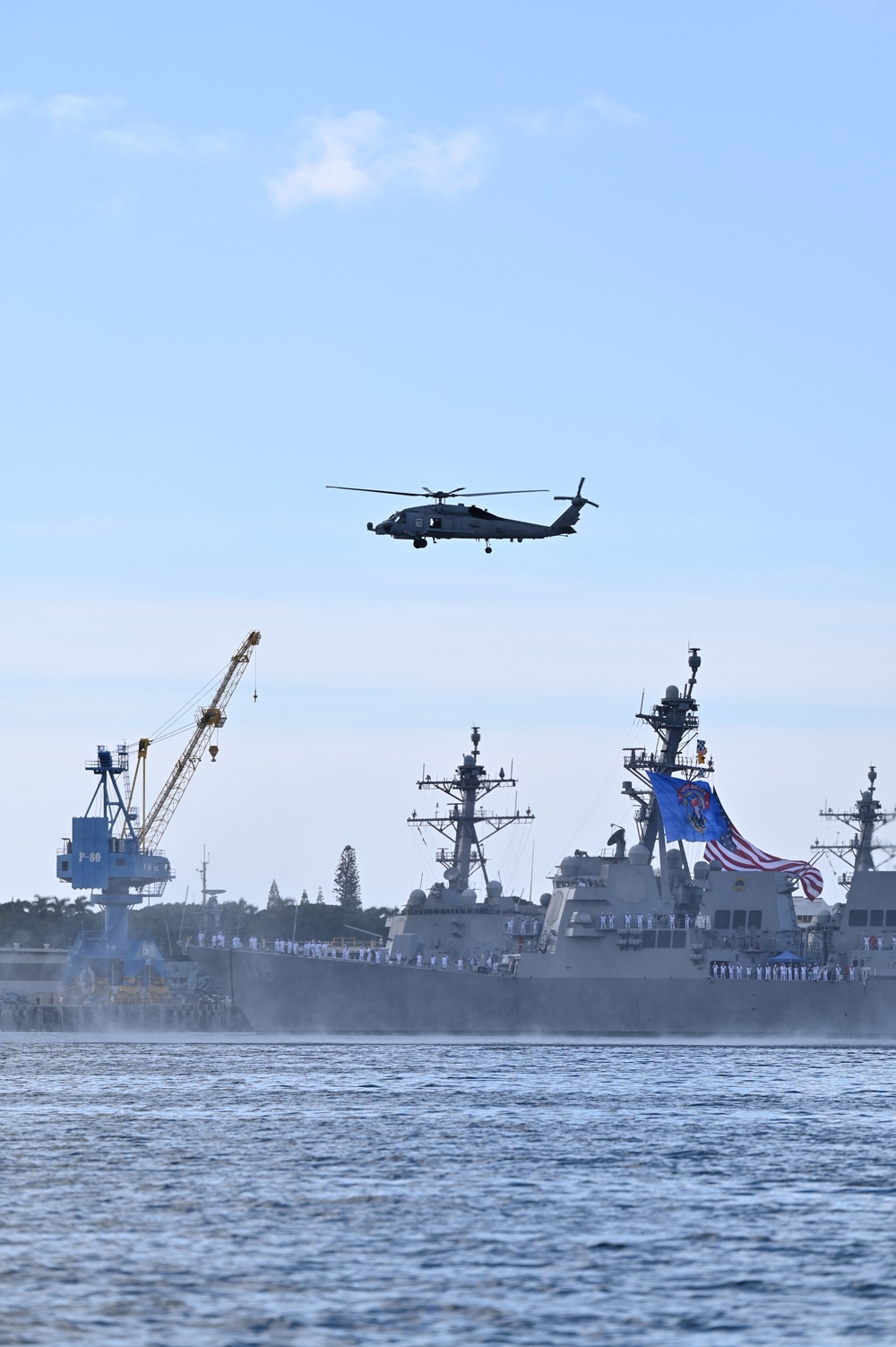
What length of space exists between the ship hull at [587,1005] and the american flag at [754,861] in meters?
3.90

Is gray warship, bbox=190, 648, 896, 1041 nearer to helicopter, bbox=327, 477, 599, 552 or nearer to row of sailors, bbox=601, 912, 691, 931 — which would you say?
row of sailors, bbox=601, 912, 691, 931

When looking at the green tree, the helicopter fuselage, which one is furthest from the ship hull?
the green tree

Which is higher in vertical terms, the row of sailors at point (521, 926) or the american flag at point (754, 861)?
the american flag at point (754, 861)

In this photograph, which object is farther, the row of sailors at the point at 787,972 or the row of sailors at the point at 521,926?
the row of sailors at the point at 521,926

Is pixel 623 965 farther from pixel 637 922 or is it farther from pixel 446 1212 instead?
pixel 446 1212

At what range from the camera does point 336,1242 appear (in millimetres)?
22938

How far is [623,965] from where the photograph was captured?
64312mm

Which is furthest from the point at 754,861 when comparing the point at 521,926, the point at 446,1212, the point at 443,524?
the point at 446,1212

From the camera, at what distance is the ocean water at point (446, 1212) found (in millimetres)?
18812

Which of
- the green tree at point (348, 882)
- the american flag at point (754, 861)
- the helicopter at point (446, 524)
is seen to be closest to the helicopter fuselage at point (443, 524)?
the helicopter at point (446, 524)

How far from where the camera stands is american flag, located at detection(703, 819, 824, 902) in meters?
62.3

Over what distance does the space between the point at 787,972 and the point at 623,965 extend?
6.09 metres

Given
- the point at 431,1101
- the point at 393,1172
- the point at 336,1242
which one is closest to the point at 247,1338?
the point at 336,1242

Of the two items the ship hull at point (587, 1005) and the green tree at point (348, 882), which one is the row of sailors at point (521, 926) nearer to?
the ship hull at point (587, 1005)
